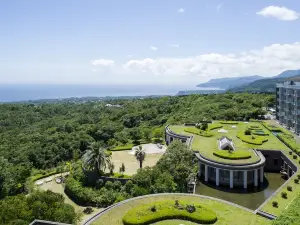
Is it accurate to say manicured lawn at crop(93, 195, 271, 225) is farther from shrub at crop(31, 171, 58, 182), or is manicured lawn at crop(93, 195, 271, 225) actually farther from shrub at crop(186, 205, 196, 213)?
shrub at crop(31, 171, 58, 182)

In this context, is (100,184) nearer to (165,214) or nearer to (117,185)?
(117,185)

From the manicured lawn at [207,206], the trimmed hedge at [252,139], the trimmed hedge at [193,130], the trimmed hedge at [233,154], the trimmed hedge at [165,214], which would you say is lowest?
the manicured lawn at [207,206]

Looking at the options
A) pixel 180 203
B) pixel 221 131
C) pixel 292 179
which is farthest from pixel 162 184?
pixel 221 131

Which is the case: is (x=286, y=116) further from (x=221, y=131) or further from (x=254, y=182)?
(x=254, y=182)

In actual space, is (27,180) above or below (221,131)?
below

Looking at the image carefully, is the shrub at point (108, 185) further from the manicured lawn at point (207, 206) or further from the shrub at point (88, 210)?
the manicured lawn at point (207, 206)

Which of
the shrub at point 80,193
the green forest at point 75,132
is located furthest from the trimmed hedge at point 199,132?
the shrub at point 80,193
